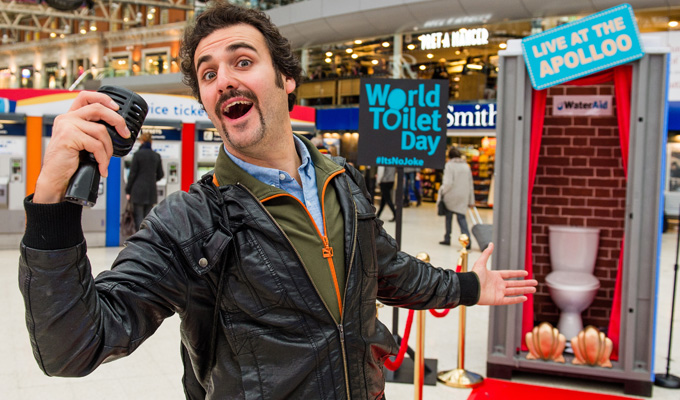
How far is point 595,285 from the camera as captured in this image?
161 inches

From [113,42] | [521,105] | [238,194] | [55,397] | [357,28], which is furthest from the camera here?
[113,42]

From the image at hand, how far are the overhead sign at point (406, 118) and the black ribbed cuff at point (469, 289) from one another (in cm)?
257

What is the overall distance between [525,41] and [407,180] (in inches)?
523

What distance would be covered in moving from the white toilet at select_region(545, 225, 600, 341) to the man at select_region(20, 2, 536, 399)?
2841 millimetres

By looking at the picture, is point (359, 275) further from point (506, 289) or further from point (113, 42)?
point (113, 42)

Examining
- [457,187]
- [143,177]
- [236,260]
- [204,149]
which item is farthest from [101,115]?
[204,149]

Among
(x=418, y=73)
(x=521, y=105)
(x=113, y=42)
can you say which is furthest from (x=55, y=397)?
(x=113, y=42)

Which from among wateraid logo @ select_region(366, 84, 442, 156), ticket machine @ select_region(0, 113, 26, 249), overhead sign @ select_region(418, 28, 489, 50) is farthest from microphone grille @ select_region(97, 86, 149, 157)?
overhead sign @ select_region(418, 28, 489, 50)

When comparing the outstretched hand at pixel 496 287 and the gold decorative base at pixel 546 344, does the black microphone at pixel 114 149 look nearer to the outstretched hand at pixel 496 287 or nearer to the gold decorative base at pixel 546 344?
the outstretched hand at pixel 496 287

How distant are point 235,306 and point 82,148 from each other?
1.47 ft

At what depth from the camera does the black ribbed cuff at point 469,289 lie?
175 centimetres

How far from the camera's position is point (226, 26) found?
1420mm

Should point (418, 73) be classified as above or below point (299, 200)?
above

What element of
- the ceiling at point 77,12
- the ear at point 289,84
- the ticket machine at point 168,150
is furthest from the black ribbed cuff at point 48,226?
the ceiling at point 77,12
